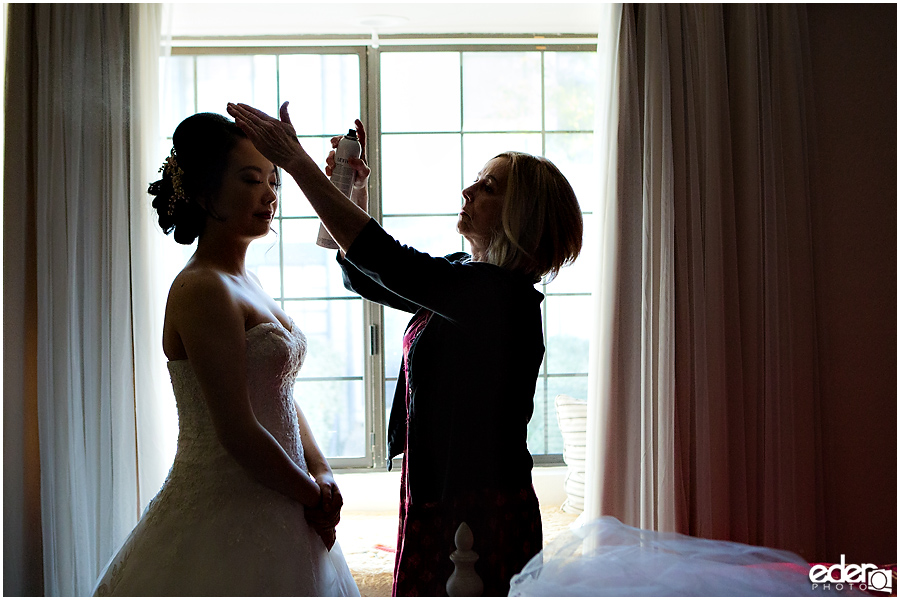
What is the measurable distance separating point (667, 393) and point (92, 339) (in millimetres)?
2059

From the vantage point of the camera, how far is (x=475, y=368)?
4.89ft

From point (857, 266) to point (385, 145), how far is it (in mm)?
1925

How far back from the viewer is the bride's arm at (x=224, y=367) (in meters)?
1.34

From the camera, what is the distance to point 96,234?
261 centimetres

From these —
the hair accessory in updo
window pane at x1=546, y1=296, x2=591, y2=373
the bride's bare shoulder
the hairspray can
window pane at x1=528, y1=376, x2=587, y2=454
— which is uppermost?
the hairspray can

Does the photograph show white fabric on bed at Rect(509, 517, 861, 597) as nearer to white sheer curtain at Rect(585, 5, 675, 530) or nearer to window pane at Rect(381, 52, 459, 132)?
white sheer curtain at Rect(585, 5, 675, 530)

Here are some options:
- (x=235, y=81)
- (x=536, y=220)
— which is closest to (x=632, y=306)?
(x=536, y=220)

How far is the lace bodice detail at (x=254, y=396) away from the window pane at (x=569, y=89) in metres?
1.99

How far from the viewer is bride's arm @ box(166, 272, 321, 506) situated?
1.34m

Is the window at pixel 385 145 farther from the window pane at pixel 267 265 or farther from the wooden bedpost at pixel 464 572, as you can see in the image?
the wooden bedpost at pixel 464 572

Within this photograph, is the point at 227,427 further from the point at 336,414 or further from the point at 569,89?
Answer: the point at 569,89

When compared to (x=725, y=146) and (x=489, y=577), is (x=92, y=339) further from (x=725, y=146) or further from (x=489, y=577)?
(x=725, y=146)

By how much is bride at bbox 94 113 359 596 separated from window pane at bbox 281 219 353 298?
1489mm

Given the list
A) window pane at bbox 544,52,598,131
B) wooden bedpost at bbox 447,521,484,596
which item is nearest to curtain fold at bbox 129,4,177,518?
window pane at bbox 544,52,598,131
